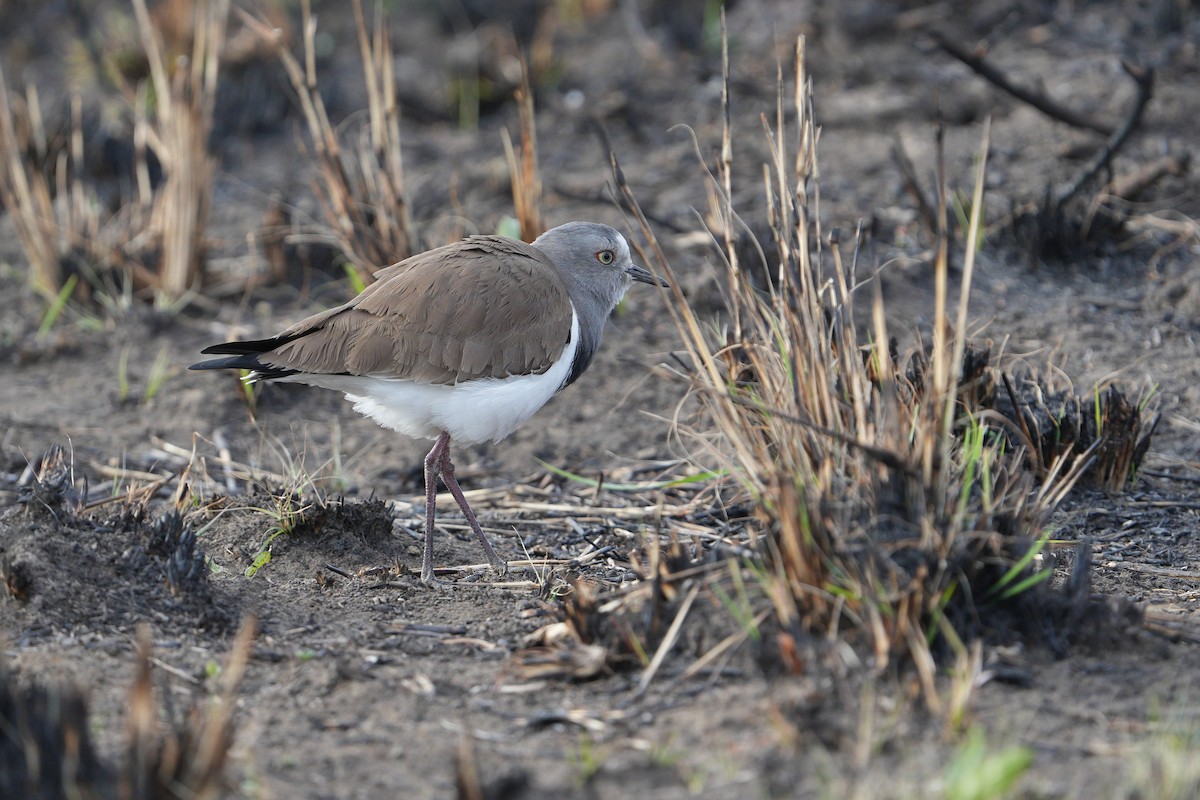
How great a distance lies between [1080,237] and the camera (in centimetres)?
603

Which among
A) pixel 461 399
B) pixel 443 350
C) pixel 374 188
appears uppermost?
pixel 374 188

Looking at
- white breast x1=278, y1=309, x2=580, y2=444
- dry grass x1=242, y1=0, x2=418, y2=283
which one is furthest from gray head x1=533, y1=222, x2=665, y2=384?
dry grass x1=242, y1=0, x2=418, y2=283

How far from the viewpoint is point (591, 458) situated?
522cm

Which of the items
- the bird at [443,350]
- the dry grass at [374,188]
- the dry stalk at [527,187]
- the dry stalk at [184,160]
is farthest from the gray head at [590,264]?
the dry stalk at [184,160]

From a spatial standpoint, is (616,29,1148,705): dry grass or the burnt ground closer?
the burnt ground

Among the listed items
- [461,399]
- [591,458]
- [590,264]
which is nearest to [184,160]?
[590,264]

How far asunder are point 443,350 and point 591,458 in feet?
3.87

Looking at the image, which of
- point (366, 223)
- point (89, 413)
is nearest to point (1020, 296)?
point (366, 223)

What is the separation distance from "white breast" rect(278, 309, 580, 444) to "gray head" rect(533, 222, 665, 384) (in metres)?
0.40

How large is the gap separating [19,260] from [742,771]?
5.83m

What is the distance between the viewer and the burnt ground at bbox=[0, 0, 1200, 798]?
286 cm

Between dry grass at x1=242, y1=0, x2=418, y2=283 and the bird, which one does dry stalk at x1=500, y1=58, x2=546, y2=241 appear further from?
the bird

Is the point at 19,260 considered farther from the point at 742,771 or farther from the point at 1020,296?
the point at 742,771

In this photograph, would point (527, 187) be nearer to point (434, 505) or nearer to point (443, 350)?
point (443, 350)
